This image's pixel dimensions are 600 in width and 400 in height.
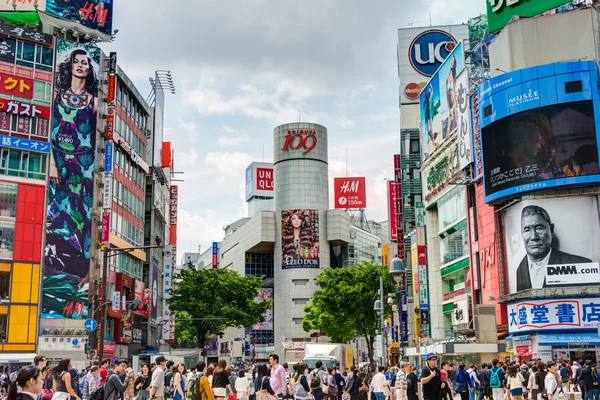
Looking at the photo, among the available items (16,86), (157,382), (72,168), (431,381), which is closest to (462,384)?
(431,381)

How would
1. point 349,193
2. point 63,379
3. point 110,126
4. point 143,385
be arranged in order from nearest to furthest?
1. point 63,379
2. point 143,385
3. point 110,126
4. point 349,193

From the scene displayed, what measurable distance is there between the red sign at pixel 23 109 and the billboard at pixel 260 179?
83.6 meters

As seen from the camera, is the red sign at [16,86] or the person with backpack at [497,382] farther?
the red sign at [16,86]

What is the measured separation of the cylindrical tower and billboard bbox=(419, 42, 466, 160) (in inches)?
1792

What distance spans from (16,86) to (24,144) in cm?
386

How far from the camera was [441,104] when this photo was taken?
58.2 metres

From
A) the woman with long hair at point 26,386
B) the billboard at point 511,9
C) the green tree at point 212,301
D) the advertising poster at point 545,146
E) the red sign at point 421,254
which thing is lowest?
the woman with long hair at point 26,386

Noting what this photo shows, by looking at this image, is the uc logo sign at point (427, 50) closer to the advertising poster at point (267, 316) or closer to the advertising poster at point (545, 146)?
the advertising poster at point (545, 146)

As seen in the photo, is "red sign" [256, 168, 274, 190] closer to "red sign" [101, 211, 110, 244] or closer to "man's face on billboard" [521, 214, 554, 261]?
"red sign" [101, 211, 110, 244]

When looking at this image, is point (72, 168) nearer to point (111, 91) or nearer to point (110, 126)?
point (110, 126)

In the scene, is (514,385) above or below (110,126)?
below

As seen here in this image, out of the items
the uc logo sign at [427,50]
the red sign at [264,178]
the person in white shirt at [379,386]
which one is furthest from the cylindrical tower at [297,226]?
the person in white shirt at [379,386]

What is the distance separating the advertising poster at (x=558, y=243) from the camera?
138 feet

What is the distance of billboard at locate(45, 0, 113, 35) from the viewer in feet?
173
